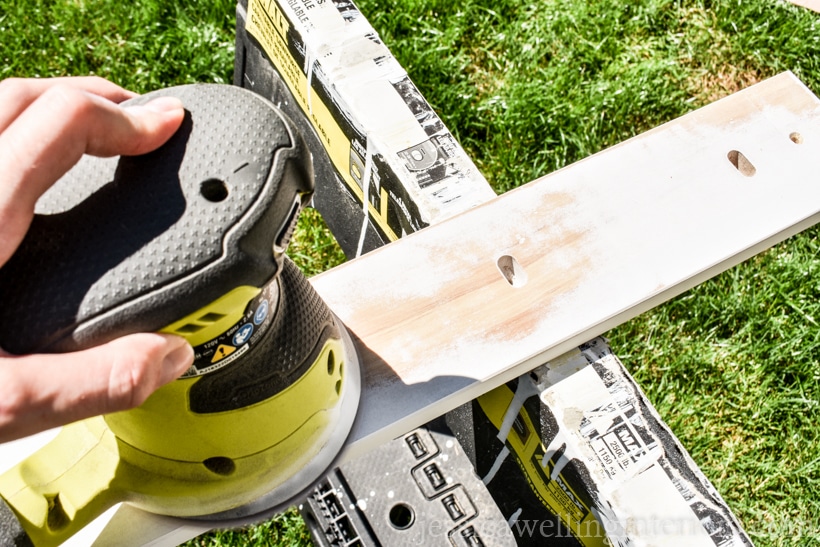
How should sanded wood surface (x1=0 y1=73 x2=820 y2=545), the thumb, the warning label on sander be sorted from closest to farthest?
the thumb < the warning label on sander < sanded wood surface (x1=0 y1=73 x2=820 y2=545)

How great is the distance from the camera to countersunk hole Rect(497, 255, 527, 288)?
1.23m

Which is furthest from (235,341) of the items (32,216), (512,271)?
(512,271)

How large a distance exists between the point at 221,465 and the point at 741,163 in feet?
3.37

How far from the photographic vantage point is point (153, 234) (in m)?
0.75

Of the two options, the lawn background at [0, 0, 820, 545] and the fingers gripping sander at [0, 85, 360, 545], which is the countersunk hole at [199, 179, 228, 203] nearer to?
the fingers gripping sander at [0, 85, 360, 545]

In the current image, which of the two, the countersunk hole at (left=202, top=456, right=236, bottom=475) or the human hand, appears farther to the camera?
the countersunk hole at (left=202, top=456, right=236, bottom=475)

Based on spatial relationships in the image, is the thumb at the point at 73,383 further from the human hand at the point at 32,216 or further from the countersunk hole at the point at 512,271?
the countersunk hole at the point at 512,271

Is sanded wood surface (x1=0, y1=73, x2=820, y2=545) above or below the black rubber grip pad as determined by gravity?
below

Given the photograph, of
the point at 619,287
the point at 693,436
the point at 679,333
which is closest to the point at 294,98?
the point at 619,287

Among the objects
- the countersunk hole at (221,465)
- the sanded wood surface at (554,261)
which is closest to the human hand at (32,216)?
the countersunk hole at (221,465)

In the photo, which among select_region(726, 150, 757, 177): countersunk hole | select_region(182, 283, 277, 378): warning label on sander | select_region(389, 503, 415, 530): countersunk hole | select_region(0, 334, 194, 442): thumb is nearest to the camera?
select_region(0, 334, 194, 442): thumb

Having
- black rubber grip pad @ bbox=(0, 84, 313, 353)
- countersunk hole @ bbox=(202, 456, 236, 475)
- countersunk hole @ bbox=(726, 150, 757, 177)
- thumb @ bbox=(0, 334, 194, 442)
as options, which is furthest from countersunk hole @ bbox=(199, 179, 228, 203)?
countersunk hole @ bbox=(726, 150, 757, 177)

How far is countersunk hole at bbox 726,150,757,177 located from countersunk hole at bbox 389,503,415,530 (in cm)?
96

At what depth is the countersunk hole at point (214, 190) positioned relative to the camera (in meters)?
0.77
